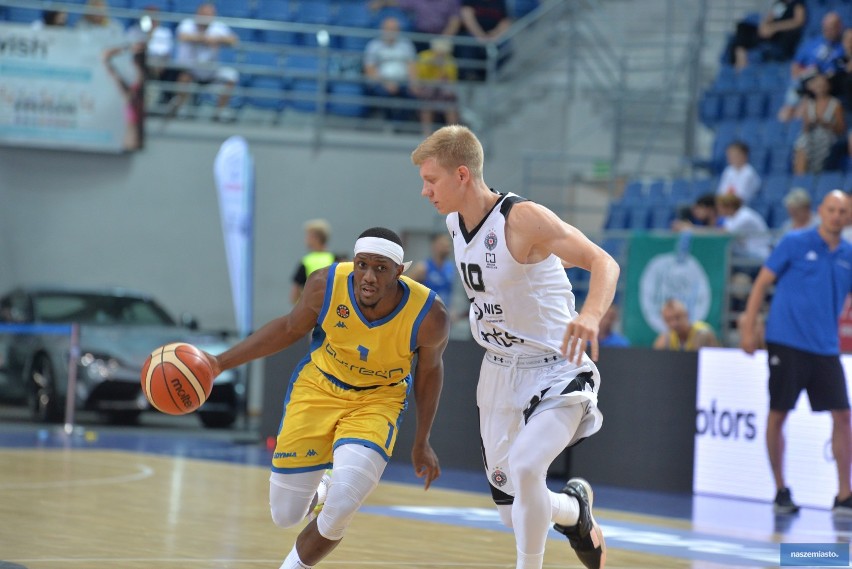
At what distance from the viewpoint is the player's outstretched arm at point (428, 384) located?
6535 mm

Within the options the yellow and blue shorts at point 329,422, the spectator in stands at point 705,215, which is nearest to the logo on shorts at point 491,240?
the yellow and blue shorts at point 329,422

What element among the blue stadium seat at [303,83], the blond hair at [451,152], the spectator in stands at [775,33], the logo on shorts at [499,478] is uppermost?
the spectator in stands at [775,33]

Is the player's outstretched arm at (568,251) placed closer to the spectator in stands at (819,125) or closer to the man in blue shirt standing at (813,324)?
the man in blue shirt standing at (813,324)

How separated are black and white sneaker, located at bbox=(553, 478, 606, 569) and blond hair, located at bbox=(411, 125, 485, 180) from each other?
1642 millimetres

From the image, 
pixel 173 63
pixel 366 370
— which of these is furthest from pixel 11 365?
pixel 366 370

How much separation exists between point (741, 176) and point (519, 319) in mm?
10074

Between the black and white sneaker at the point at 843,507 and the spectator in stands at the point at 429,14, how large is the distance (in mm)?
11944

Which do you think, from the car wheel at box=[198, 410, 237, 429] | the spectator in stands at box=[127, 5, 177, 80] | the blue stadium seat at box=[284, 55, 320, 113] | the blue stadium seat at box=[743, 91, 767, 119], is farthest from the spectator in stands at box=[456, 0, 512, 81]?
the car wheel at box=[198, 410, 237, 429]

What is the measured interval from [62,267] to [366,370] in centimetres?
1368

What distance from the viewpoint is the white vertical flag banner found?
1591 cm

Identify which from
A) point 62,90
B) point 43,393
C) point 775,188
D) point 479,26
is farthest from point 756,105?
point 43,393

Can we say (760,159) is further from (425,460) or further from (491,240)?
(491,240)

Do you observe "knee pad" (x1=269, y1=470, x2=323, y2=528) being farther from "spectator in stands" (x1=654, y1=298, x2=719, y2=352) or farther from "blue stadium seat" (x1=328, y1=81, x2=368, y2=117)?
"blue stadium seat" (x1=328, y1=81, x2=368, y2=117)

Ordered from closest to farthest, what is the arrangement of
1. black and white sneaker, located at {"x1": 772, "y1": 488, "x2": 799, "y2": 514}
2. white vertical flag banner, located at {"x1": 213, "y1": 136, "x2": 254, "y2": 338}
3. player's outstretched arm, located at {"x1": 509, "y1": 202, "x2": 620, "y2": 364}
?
1. player's outstretched arm, located at {"x1": 509, "y1": 202, "x2": 620, "y2": 364}
2. black and white sneaker, located at {"x1": 772, "y1": 488, "x2": 799, "y2": 514}
3. white vertical flag banner, located at {"x1": 213, "y1": 136, "x2": 254, "y2": 338}
